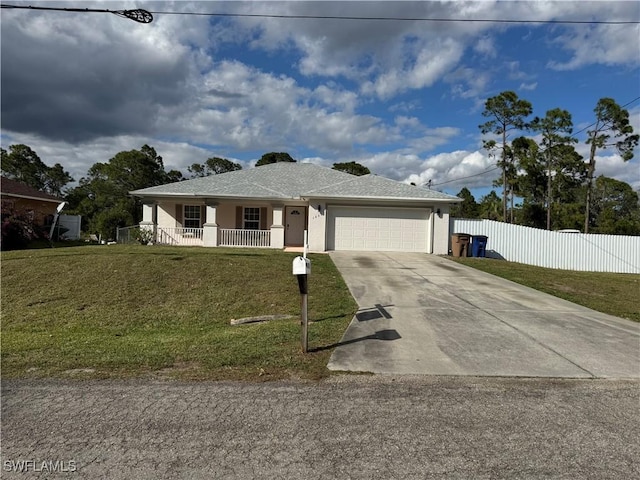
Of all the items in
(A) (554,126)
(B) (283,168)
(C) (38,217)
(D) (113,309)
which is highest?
(A) (554,126)

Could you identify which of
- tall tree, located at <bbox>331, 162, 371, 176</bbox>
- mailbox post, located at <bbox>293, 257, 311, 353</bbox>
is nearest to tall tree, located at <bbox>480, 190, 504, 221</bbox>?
tall tree, located at <bbox>331, 162, 371, 176</bbox>

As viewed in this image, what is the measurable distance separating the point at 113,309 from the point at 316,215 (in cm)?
1111

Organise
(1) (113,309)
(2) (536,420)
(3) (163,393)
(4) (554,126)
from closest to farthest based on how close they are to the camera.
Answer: (2) (536,420), (3) (163,393), (1) (113,309), (4) (554,126)

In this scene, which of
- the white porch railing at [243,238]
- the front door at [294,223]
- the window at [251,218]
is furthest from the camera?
the front door at [294,223]

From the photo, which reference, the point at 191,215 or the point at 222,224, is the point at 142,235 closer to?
the point at 191,215

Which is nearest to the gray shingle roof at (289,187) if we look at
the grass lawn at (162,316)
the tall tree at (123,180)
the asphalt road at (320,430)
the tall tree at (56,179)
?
the grass lawn at (162,316)

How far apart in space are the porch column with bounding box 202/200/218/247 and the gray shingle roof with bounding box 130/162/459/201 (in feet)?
1.78

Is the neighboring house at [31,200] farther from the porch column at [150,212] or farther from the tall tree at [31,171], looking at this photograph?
the tall tree at [31,171]

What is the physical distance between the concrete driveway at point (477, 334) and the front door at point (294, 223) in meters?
10.6

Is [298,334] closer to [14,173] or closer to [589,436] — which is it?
[589,436]

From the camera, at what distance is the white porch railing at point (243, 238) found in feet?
64.2

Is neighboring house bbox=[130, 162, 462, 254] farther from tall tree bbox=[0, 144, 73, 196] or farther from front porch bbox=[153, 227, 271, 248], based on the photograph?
tall tree bbox=[0, 144, 73, 196]

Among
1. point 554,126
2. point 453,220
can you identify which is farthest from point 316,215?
point 554,126

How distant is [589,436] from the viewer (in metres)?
3.29
